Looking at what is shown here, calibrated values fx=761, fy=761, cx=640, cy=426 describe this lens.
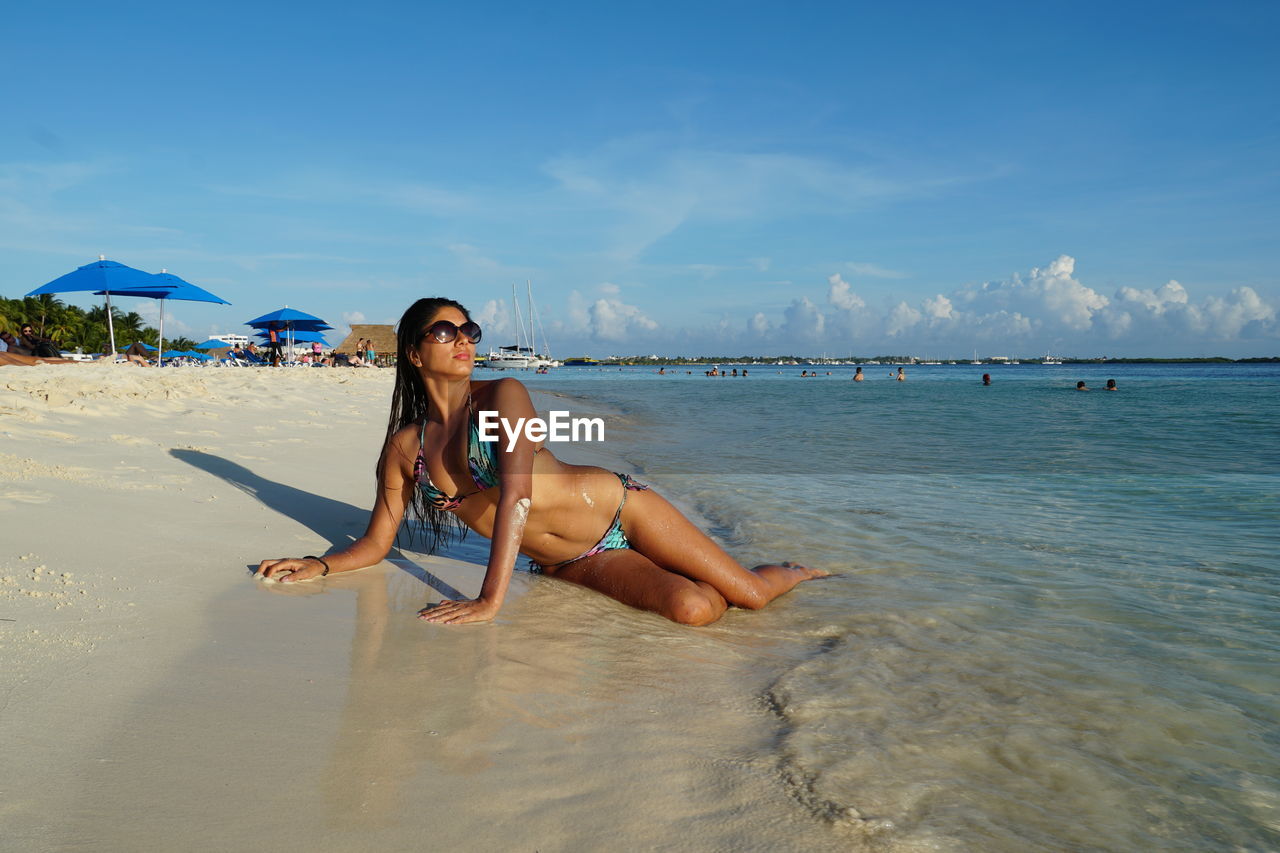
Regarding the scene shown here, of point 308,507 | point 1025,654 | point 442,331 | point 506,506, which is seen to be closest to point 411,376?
point 442,331

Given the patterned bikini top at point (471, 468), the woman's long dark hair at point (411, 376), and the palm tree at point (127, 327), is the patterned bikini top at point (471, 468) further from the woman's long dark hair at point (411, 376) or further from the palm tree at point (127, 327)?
the palm tree at point (127, 327)

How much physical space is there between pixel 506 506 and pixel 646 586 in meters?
0.86

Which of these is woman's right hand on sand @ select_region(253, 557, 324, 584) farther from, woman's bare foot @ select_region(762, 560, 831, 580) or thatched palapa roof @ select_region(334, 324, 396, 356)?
thatched palapa roof @ select_region(334, 324, 396, 356)

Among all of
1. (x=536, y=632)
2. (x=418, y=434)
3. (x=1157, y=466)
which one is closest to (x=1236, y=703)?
(x=536, y=632)

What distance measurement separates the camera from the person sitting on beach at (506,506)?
302cm

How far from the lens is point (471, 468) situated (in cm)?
319

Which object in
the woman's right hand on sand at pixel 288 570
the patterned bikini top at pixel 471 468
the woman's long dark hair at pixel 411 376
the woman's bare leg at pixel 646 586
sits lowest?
the woman's bare leg at pixel 646 586

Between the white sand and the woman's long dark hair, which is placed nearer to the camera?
the white sand

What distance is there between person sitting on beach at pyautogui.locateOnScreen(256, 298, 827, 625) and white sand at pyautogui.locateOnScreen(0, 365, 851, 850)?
12 cm

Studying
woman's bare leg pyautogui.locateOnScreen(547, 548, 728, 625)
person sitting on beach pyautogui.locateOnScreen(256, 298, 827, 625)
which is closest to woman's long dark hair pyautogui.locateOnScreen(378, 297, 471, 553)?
person sitting on beach pyautogui.locateOnScreen(256, 298, 827, 625)

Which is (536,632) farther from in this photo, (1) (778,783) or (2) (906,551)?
(2) (906,551)

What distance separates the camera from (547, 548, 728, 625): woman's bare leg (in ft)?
11.1

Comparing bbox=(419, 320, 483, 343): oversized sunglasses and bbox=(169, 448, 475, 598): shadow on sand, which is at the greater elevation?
bbox=(419, 320, 483, 343): oversized sunglasses

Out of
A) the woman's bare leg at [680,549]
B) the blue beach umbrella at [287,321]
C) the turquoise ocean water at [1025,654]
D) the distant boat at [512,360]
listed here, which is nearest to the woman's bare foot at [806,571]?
the turquoise ocean water at [1025,654]
